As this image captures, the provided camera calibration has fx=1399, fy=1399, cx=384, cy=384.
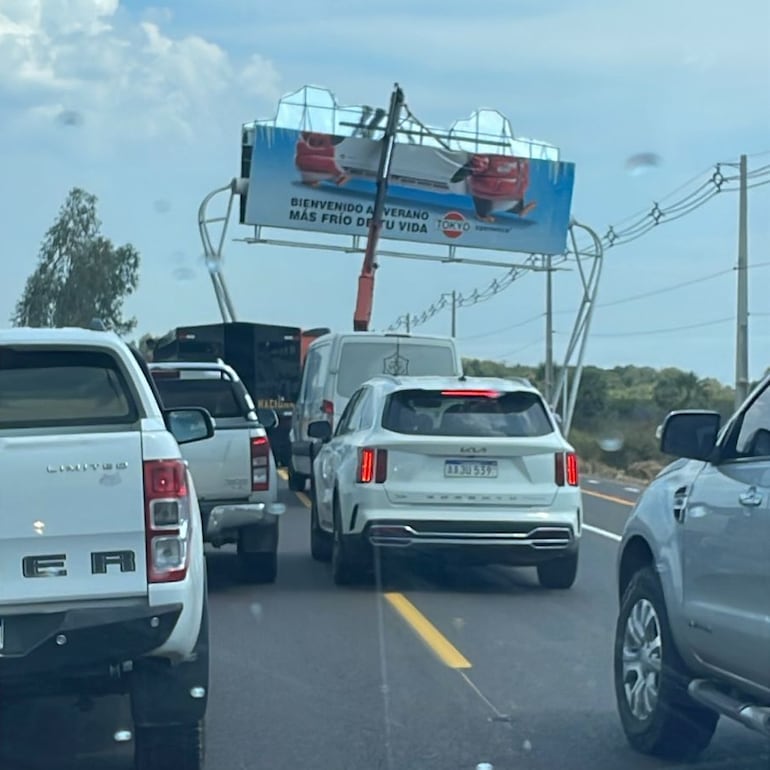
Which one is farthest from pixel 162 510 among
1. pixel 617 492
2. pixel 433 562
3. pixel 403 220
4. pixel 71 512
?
pixel 403 220

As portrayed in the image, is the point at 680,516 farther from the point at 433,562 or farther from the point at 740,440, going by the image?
the point at 433,562

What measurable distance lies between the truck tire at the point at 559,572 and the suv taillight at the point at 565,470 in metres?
0.60

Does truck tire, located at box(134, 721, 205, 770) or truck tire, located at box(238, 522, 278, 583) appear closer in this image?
truck tire, located at box(134, 721, 205, 770)

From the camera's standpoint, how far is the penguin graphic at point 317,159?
35.7 m

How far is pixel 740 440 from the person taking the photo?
5.84m

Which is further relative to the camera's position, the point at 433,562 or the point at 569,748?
the point at 433,562

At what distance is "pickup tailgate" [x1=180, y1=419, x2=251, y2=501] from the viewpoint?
1096 centimetres

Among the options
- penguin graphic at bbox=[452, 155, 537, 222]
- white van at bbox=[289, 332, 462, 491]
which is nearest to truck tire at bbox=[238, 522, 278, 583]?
white van at bbox=[289, 332, 462, 491]

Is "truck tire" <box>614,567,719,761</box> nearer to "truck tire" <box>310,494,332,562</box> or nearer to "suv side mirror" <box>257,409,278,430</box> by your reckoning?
"suv side mirror" <box>257,409,278,430</box>

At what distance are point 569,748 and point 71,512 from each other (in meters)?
2.73

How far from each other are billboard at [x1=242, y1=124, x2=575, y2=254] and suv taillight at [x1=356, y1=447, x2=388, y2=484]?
24.8 metres

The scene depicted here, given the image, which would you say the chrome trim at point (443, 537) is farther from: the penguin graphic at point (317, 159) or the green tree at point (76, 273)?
the green tree at point (76, 273)

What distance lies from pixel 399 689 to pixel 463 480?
136 inches

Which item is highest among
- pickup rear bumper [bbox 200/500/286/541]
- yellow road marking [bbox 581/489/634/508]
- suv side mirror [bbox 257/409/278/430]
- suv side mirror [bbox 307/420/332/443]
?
suv side mirror [bbox 257/409/278/430]
